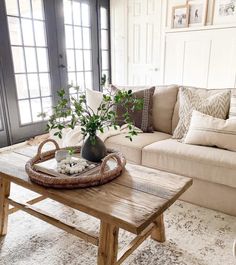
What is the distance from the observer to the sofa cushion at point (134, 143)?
2049mm

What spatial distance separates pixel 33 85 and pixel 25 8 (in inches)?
38.1

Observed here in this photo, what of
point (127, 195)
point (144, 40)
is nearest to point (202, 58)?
point (144, 40)

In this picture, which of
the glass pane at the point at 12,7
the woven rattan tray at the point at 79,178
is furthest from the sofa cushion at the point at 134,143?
the glass pane at the point at 12,7

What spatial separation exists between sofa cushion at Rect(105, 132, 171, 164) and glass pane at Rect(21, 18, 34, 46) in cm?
197

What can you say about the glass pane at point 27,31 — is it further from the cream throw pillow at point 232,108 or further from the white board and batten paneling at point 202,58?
the cream throw pillow at point 232,108

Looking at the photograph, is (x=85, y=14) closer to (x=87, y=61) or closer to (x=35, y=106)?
(x=87, y=61)

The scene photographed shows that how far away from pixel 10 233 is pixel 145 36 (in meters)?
3.64

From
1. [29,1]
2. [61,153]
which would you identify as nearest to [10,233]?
[61,153]

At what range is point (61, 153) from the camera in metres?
1.40

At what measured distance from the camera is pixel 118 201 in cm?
109

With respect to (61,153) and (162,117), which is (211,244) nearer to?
(61,153)

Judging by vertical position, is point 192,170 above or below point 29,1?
below

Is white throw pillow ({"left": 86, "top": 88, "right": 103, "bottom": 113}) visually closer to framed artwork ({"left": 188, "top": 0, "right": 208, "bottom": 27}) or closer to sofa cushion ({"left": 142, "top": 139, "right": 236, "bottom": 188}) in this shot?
sofa cushion ({"left": 142, "top": 139, "right": 236, "bottom": 188})

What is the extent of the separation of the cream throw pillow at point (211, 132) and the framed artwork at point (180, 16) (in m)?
2.34
